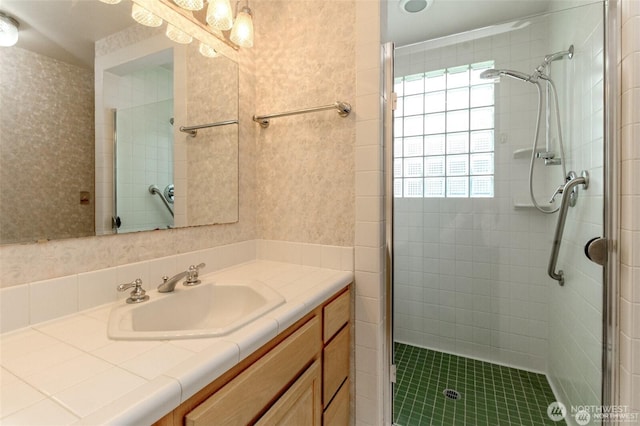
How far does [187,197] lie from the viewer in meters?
1.17

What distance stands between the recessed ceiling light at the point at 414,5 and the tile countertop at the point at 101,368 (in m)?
1.95

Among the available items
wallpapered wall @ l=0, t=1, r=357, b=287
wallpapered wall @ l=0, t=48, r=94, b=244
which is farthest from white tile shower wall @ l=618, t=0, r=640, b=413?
wallpapered wall @ l=0, t=48, r=94, b=244

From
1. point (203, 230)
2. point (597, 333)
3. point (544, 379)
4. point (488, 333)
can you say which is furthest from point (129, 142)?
point (544, 379)

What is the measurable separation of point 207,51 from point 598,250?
1819 millimetres

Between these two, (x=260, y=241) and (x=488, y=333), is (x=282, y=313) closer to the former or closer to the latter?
(x=260, y=241)

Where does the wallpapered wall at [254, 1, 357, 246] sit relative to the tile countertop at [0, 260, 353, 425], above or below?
above

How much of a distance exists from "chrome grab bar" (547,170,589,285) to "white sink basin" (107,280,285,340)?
1407 mm

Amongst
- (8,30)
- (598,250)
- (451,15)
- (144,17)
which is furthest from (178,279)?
(451,15)

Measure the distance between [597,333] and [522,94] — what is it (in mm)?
1249

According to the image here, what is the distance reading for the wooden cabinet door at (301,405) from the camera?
73 centimetres

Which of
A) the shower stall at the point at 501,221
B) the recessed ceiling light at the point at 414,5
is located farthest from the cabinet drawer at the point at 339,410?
the recessed ceiling light at the point at 414,5

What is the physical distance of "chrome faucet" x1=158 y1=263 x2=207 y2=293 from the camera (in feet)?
3.10

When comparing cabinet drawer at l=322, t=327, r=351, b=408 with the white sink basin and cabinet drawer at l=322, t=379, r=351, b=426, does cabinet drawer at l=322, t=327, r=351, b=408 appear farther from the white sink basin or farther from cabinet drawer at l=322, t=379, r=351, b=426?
the white sink basin

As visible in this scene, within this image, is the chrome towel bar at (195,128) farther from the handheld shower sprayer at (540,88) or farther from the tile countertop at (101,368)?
the handheld shower sprayer at (540,88)
